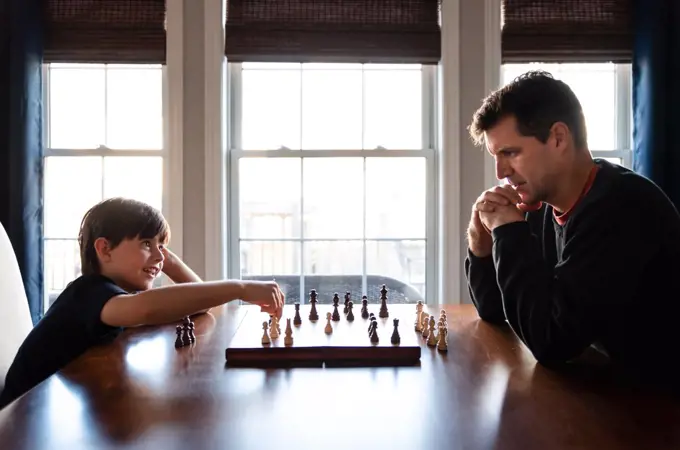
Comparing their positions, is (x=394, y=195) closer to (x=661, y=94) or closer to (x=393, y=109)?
(x=393, y=109)

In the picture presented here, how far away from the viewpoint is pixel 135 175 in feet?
9.06

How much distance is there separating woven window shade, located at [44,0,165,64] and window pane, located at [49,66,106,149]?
0.19m

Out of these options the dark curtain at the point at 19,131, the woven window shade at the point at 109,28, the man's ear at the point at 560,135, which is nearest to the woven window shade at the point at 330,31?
the woven window shade at the point at 109,28

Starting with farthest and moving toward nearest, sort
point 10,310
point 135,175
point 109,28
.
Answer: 1. point 135,175
2. point 109,28
3. point 10,310

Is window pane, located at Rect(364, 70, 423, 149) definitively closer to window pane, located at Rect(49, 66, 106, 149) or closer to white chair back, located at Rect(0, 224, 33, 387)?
window pane, located at Rect(49, 66, 106, 149)

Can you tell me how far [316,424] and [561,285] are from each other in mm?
560

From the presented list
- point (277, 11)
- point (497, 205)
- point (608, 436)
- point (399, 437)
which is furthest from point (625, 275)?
point (277, 11)

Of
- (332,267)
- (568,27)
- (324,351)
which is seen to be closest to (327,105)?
(332,267)

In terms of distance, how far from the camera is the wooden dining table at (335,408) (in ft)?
2.50

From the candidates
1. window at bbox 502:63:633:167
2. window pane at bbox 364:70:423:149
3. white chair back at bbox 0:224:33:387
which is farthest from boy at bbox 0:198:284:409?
window at bbox 502:63:633:167

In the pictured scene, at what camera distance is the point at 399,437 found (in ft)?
2.54

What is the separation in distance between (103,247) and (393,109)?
1.64 meters

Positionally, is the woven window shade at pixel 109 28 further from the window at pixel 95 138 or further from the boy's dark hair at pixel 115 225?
the boy's dark hair at pixel 115 225

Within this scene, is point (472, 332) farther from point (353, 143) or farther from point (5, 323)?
point (353, 143)
